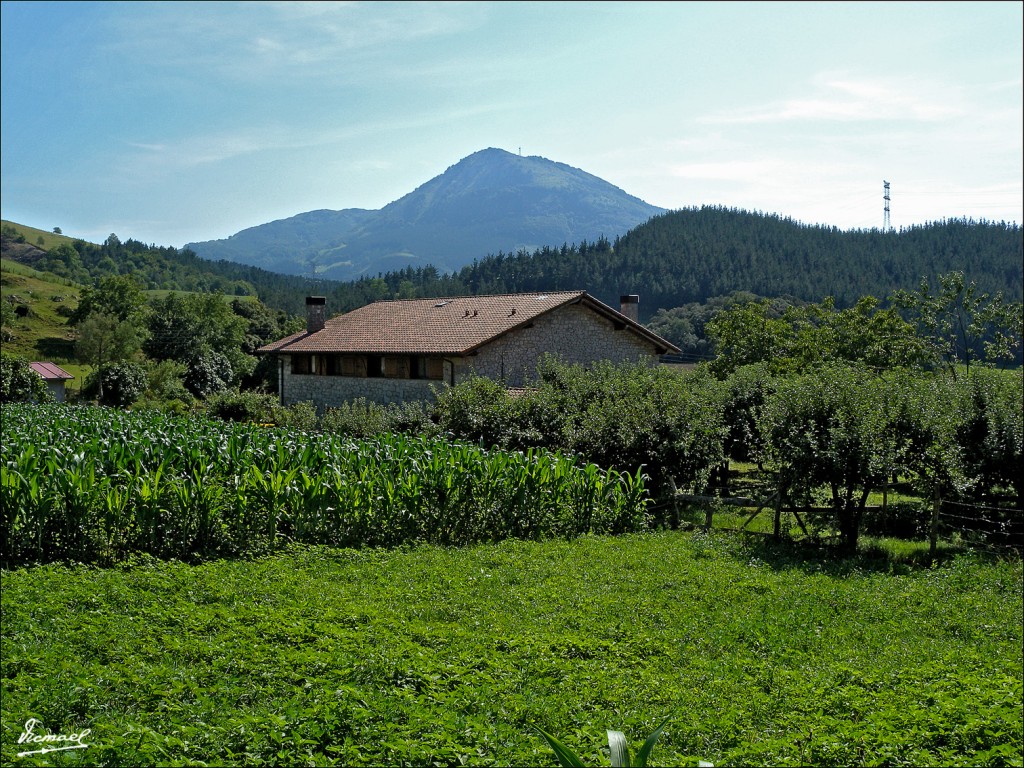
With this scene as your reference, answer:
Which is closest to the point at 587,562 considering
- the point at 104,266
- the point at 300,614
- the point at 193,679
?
the point at 300,614

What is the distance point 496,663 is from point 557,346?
30.1 metres

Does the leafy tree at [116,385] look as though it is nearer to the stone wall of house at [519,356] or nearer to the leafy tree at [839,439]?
the stone wall of house at [519,356]

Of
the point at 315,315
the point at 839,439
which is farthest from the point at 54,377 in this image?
the point at 839,439

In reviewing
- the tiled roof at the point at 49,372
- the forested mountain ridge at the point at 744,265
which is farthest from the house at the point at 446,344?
the forested mountain ridge at the point at 744,265

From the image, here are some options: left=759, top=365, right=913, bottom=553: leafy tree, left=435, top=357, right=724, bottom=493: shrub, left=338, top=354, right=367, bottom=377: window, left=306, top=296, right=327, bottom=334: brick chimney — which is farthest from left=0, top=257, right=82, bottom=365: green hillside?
left=759, top=365, right=913, bottom=553: leafy tree

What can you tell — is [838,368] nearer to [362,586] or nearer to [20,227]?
[362,586]

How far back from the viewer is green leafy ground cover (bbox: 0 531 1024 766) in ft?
19.5

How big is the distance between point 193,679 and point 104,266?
586 feet

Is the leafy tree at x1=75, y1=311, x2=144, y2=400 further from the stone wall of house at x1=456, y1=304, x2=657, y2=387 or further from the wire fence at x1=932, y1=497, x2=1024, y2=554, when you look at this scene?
the wire fence at x1=932, y1=497, x2=1024, y2=554

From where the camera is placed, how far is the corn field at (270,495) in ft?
41.2

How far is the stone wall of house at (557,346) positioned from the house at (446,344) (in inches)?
1.8

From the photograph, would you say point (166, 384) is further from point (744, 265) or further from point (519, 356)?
point (744, 265)

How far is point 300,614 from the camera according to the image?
939 cm

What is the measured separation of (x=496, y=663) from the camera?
7.86m
